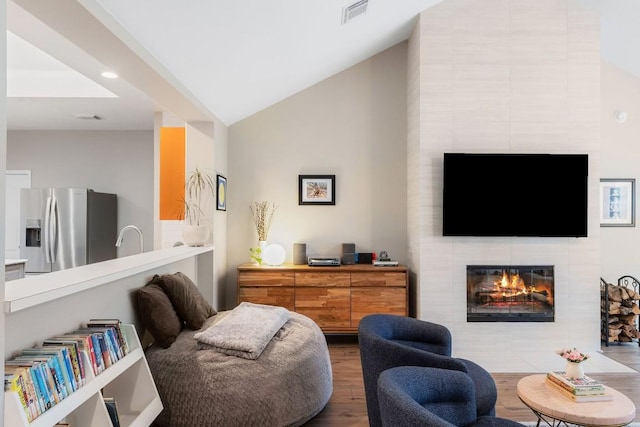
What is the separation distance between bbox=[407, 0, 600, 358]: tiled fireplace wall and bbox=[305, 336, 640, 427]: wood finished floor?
0.60m

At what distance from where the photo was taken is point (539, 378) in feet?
8.09

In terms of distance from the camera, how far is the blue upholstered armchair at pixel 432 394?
4.56 ft

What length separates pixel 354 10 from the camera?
10.9ft

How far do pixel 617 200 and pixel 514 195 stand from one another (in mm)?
1567

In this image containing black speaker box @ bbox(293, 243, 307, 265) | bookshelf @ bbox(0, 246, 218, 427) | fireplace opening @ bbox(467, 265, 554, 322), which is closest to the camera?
bookshelf @ bbox(0, 246, 218, 427)

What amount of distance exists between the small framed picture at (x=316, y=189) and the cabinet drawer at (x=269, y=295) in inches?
40.7

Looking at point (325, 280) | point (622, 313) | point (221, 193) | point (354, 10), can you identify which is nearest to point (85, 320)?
point (221, 193)

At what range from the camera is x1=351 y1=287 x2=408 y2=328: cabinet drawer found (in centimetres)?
416

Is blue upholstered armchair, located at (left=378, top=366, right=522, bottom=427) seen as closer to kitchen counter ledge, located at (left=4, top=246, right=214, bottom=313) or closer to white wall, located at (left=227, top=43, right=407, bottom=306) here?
kitchen counter ledge, located at (left=4, top=246, right=214, bottom=313)

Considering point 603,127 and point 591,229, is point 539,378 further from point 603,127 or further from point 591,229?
point 603,127

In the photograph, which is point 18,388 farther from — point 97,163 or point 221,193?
point 97,163

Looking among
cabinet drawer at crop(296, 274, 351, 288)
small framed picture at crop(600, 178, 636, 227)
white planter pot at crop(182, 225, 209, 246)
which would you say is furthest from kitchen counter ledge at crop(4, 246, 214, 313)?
small framed picture at crop(600, 178, 636, 227)

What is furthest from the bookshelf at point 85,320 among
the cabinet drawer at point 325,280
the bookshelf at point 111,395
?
the cabinet drawer at point 325,280

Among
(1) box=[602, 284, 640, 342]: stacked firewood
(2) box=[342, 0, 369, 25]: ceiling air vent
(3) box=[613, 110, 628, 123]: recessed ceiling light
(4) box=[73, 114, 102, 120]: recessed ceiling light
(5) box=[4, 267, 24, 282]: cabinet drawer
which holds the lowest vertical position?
(1) box=[602, 284, 640, 342]: stacked firewood
